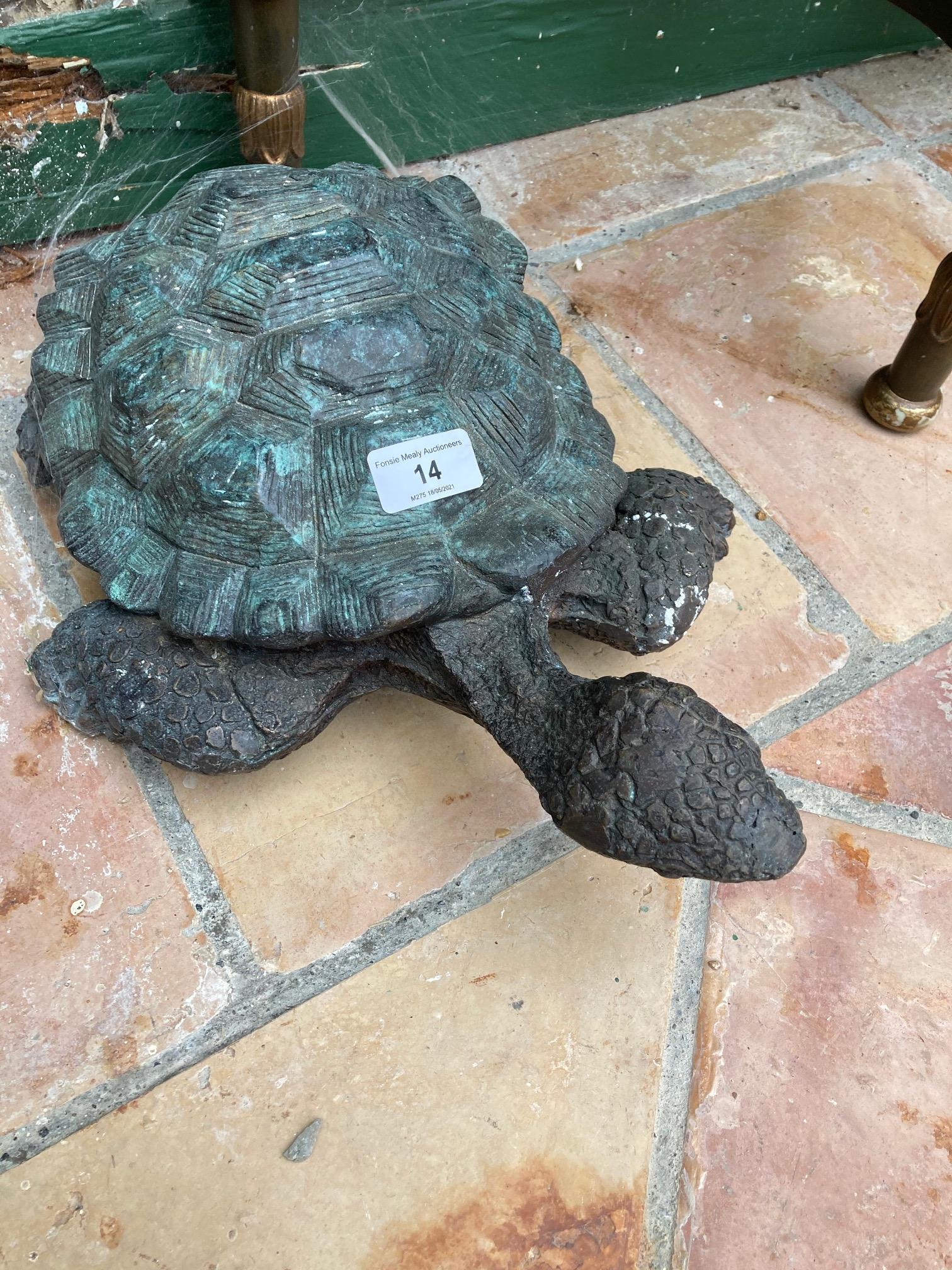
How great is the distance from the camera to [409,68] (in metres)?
1.88

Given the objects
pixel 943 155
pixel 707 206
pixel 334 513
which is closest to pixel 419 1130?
pixel 334 513

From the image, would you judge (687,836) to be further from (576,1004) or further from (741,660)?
(741,660)

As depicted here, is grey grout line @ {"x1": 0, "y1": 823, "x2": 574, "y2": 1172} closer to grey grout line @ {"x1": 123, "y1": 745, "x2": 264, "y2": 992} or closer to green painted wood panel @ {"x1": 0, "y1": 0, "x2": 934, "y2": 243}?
grey grout line @ {"x1": 123, "y1": 745, "x2": 264, "y2": 992}

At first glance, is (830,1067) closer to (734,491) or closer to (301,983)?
(301,983)

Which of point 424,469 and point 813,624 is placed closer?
point 424,469

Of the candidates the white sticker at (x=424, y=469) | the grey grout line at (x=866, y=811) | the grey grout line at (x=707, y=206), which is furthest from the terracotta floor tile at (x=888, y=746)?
the grey grout line at (x=707, y=206)

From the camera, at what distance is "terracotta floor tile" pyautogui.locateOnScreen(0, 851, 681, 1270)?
1.03m

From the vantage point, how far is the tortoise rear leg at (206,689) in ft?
3.86

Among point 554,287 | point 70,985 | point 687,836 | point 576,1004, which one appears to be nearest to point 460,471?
point 687,836

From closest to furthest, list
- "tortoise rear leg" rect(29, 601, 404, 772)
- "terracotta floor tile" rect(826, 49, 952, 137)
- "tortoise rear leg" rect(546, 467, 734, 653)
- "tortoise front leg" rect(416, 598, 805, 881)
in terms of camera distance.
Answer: "tortoise front leg" rect(416, 598, 805, 881)
"tortoise rear leg" rect(29, 601, 404, 772)
"tortoise rear leg" rect(546, 467, 734, 653)
"terracotta floor tile" rect(826, 49, 952, 137)

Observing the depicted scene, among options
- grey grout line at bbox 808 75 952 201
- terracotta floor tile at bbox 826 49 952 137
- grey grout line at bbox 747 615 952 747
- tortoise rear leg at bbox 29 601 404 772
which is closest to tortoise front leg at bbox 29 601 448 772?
tortoise rear leg at bbox 29 601 404 772

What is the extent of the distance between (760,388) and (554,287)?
44 centimetres

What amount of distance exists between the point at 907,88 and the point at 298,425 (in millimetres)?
2082

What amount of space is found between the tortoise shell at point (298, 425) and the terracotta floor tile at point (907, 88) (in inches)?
62.6
